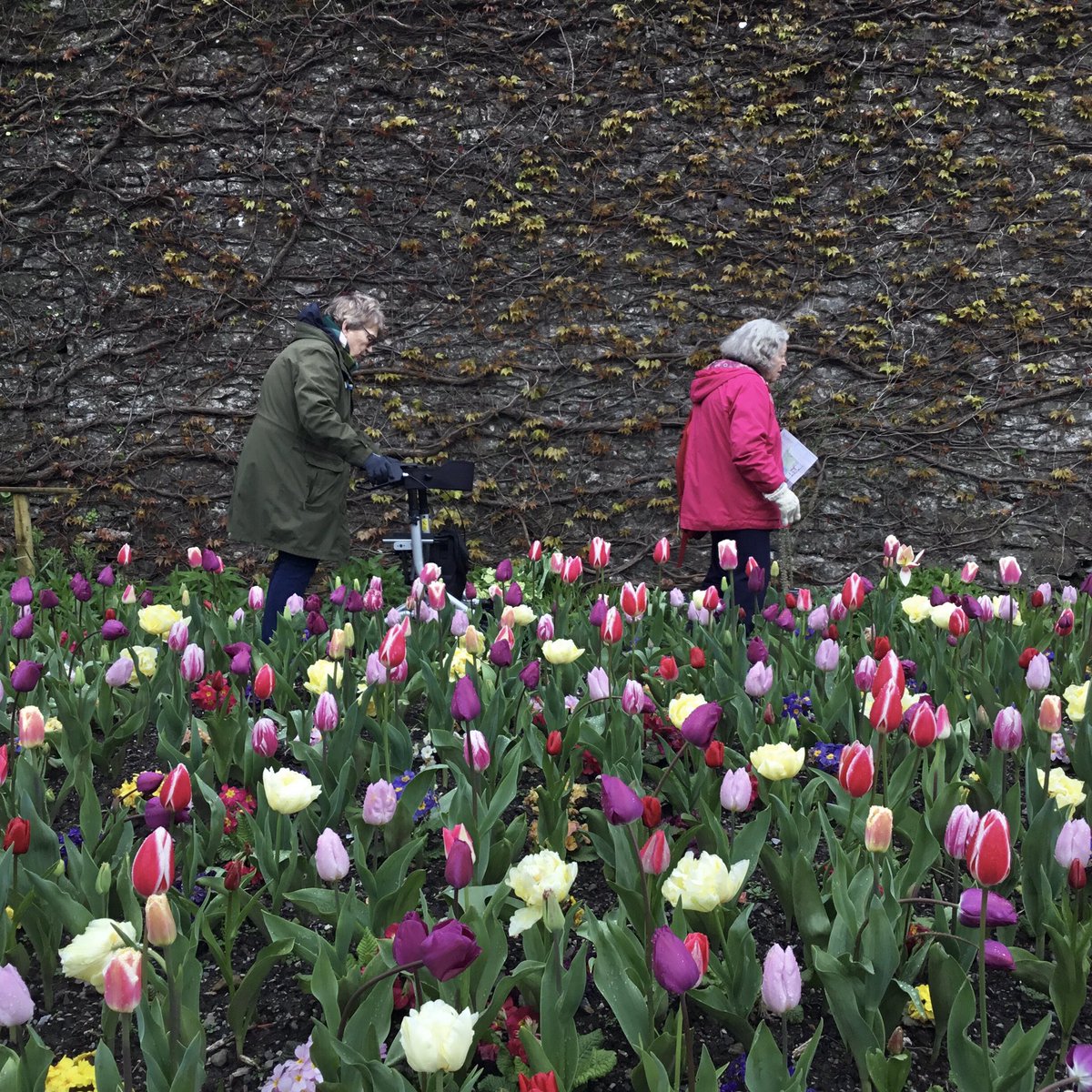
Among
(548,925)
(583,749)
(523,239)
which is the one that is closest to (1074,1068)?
(548,925)

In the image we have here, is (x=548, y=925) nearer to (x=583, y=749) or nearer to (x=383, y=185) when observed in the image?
(x=583, y=749)

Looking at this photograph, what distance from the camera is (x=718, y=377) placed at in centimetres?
381

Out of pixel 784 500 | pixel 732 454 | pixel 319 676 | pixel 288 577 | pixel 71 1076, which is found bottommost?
pixel 288 577

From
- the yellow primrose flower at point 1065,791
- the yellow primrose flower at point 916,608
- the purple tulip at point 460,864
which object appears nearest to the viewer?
the purple tulip at point 460,864

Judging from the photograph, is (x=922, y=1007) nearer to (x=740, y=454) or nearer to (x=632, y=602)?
(x=632, y=602)

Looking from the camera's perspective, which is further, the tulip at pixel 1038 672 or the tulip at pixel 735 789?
the tulip at pixel 1038 672

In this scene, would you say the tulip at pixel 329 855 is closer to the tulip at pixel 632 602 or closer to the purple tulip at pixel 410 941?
the purple tulip at pixel 410 941

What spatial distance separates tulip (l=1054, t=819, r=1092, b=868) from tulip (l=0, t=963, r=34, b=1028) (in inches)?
47.2

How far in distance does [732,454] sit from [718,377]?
13.0 inches

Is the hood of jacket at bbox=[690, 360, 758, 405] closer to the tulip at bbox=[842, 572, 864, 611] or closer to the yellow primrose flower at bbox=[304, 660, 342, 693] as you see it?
the tulip at bbox=[842, 572, 864, 611]

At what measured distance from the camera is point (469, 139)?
216 inches

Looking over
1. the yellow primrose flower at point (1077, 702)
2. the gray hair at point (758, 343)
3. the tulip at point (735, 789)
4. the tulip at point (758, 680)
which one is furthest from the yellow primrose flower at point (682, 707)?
the gray hair at point (758, 343)

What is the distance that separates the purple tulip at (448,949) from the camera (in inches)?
34.6

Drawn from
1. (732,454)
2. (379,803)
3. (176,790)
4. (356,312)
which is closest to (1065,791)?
(379,803)
